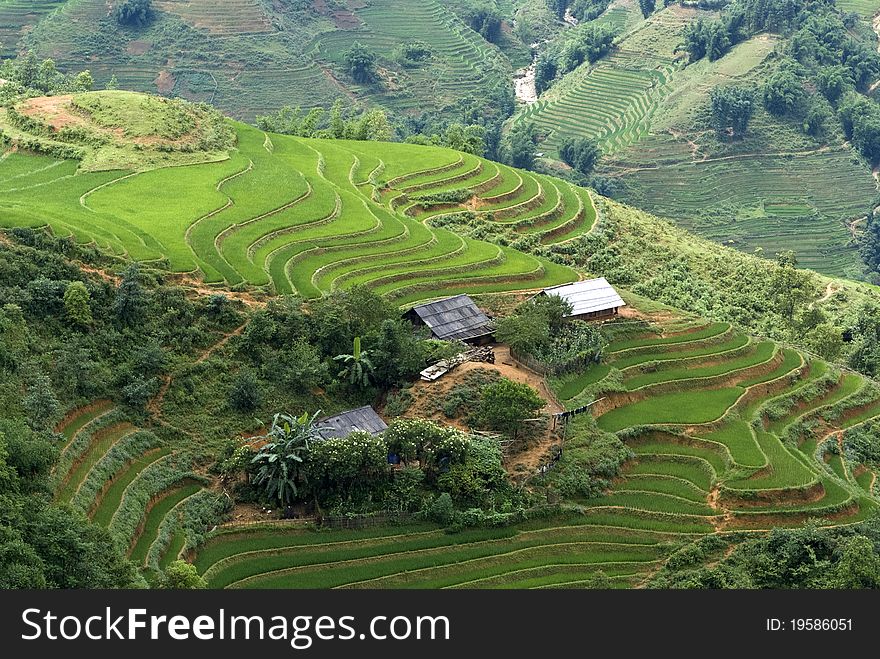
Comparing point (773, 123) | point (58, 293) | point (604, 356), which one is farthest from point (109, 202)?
point (773, 123)

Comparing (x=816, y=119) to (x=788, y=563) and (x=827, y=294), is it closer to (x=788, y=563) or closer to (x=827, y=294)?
(x=827, y=294)

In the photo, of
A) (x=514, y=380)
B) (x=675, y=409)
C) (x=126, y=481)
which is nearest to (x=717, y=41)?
(x=675, y=409)

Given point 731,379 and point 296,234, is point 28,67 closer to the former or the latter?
point 296,234

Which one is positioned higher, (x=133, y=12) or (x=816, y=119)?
(x=133, y=12)

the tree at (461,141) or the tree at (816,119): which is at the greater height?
the tree at (461,141)

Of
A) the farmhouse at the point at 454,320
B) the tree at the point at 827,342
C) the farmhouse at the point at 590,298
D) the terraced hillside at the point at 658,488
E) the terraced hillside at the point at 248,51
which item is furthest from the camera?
the terraced hillside at the point at 248,51

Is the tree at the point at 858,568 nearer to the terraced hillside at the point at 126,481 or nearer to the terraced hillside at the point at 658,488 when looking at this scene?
the terraced hillside at the point at 658,488

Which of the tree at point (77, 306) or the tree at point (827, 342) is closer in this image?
the tree at point (77, 306)

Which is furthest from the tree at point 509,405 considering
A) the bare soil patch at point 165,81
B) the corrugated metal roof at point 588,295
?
the bare soil patch at point 165,81
